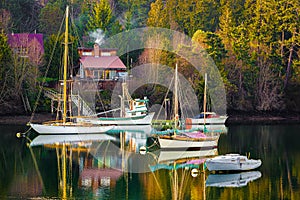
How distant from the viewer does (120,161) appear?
42688 millimetres

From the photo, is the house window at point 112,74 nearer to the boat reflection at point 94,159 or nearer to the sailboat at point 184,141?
the boat reflection at point 94,159

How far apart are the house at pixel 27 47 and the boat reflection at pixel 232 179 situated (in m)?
33.4

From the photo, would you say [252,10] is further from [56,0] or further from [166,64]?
[56,0]

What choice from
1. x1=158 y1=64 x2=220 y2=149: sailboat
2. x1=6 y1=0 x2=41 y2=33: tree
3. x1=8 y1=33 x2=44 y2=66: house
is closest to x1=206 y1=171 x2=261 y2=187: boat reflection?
x1=158 y1=64 x2=220 y2=149: sailboat

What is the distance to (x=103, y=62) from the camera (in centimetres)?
7531

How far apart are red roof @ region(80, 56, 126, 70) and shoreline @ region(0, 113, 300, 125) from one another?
10.5 m

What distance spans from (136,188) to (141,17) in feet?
201

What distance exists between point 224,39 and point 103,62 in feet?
44.6

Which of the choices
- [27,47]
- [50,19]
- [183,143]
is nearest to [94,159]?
[183,143]

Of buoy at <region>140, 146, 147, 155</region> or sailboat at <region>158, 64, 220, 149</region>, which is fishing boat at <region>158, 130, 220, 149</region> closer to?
sailboat at <region>158, 64, 220, 149</region>

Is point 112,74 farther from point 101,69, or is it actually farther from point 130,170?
point 130,170

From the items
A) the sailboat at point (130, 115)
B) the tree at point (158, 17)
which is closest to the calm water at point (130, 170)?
the sailboat at point (130, 115)

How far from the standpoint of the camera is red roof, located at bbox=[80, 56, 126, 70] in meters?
74.4

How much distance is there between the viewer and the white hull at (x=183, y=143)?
45.9 metres
